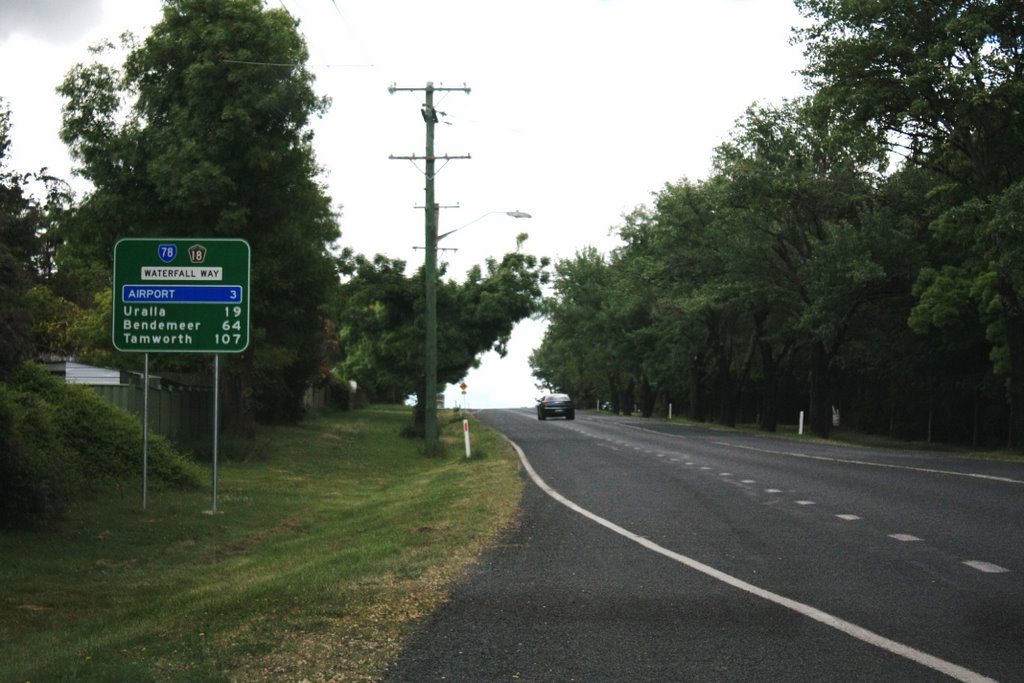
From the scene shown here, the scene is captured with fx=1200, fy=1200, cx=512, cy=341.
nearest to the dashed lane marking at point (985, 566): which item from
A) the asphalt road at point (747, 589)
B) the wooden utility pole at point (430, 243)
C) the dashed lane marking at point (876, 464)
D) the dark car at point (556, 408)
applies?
the asphalt road at point (747, 589)

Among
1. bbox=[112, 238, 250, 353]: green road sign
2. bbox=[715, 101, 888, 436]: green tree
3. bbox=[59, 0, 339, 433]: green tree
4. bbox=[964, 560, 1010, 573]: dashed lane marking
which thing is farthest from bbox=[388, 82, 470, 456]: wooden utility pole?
bbox=[964, 560, 1010, 573]: dashed lane marking

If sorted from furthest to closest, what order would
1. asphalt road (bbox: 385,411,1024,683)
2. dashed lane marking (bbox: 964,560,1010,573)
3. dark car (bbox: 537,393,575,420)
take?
dark car (bbox: 537,393,575,420), dashed lane marking (bbox: 964,560,1010,573), asphalt road (bbox: 385,411,1024,683)

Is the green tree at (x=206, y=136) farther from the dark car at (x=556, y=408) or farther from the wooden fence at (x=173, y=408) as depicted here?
the dark car at (x=556, y=408)

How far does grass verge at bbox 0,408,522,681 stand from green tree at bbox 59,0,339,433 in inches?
308

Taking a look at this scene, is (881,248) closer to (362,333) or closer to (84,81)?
(362,333)

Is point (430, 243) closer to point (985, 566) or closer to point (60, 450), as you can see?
point (60, 450)

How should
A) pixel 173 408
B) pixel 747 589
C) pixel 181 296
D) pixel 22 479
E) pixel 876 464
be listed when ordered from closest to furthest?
pixel 747 589 → pixel 22 479 → pixel 181 296 → pixel 876 464 → pixel 173 408

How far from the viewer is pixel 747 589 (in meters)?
9.27

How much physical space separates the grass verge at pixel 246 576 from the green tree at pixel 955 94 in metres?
13.2

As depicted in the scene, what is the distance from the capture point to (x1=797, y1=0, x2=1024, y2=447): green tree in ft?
91.5

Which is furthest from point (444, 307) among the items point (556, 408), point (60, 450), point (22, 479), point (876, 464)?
point (22, 479)

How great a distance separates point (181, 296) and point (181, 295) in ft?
0.08

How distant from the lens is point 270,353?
38.2 metres

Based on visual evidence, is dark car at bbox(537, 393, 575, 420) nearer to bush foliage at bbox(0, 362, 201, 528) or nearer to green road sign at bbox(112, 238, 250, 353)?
bush foliage at bbox(0, 362, 201, 528)
